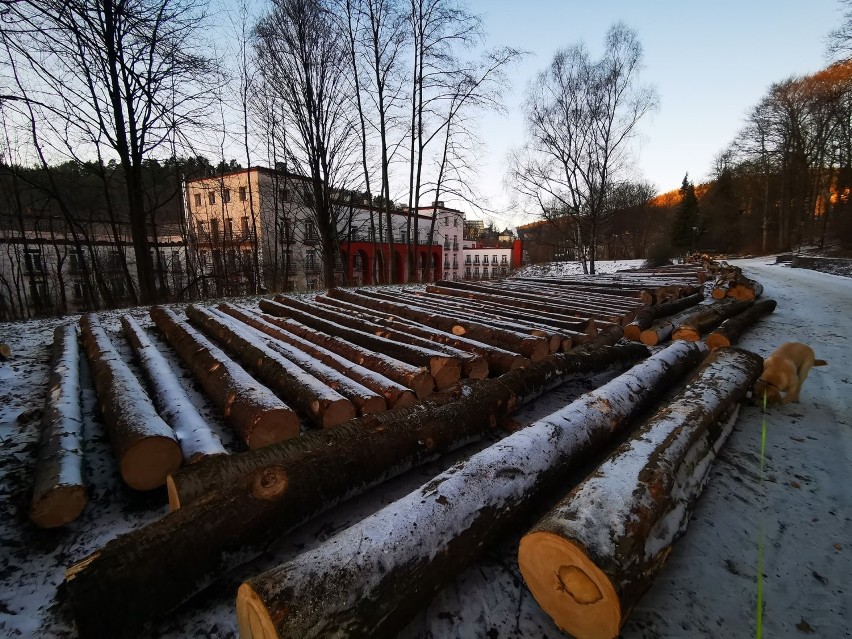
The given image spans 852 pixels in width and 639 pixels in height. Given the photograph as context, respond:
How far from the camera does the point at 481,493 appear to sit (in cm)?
166

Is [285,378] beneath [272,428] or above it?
above

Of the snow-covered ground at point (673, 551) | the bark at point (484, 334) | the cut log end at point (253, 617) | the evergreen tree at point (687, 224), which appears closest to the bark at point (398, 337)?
the bark at point (484, 334)

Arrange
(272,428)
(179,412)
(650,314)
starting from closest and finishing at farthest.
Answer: (272,428), (179,412), (650,314)

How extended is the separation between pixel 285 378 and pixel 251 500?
5.47 ft

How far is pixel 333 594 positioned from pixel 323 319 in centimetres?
502

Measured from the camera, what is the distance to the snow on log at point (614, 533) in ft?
4.08

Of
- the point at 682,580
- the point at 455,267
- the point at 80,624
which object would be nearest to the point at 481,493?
the point at 682,580

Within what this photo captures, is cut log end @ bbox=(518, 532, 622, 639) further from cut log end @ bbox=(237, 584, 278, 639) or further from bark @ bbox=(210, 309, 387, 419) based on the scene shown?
bark @ bbox=(210, 309, 387, 419)

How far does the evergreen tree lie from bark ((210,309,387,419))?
48.2 metres

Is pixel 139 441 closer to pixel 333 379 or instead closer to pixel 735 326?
pixel 333 379

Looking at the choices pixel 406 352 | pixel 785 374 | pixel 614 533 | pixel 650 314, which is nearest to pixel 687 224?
pixel 650 314

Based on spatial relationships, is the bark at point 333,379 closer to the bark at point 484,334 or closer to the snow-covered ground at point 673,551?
the snow-covered ground at point 673,551

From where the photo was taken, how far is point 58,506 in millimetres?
1871

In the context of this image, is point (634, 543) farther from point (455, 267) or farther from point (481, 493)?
point (455, 267)
